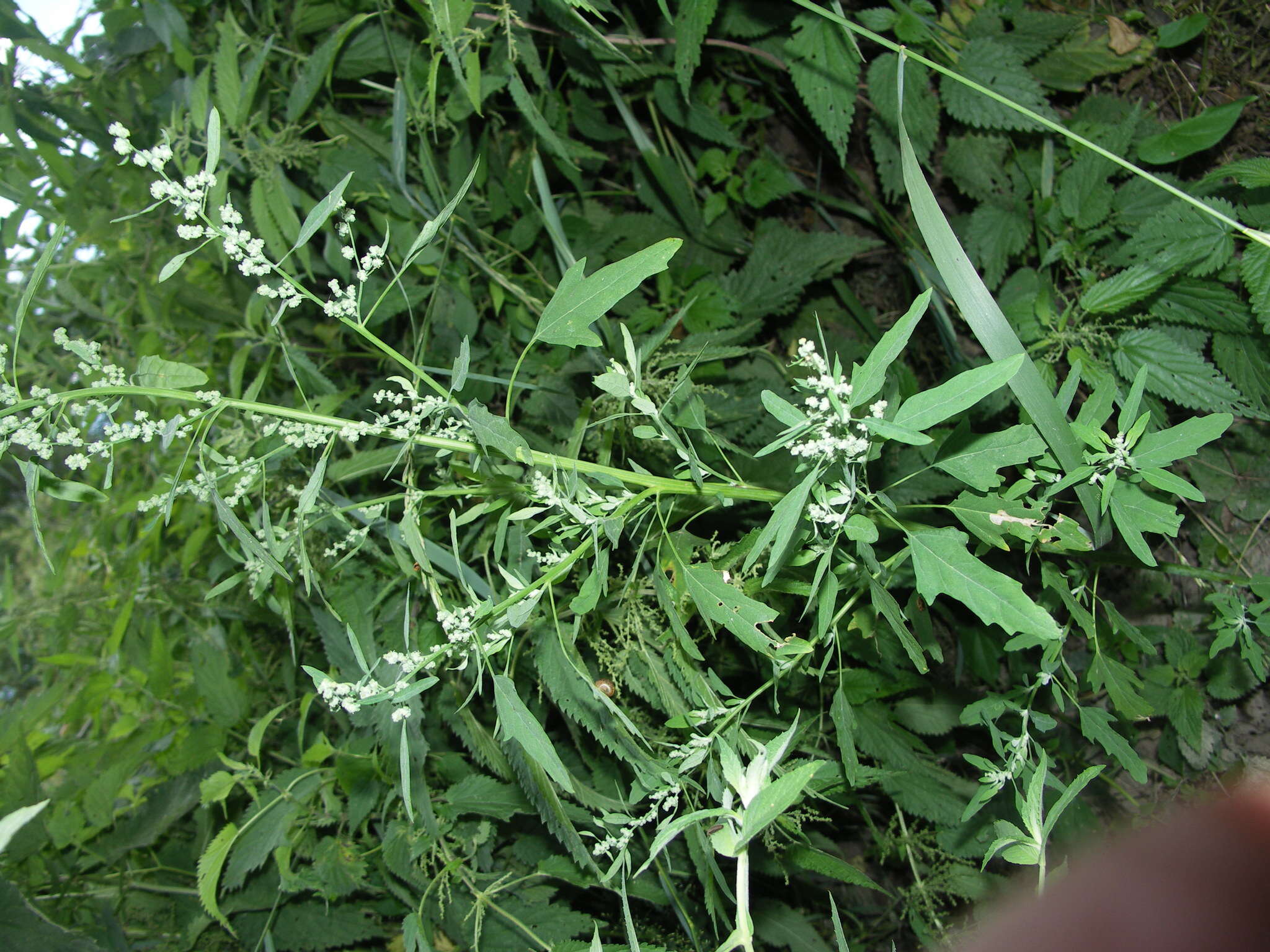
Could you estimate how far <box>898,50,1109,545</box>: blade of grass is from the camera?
2.83 ft

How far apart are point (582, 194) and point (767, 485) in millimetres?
752

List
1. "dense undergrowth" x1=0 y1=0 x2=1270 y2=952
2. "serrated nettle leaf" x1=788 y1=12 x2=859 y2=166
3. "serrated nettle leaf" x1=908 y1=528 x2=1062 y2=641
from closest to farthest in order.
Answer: "serrated nettle leaf" x1=908 y1=528 x2=1062 y2=641 → "dense undergrowth" x1=0 y1=0 x2=1270 y2=952 → "serrated nettle leaf" x1=788 y1=12 x2=859 y2=166

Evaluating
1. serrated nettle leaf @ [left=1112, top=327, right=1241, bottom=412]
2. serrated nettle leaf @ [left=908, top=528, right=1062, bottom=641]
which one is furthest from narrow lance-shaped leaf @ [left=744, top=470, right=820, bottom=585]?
serrated nettle leaf @ [left=1112, top=327, right=1241, bottom=412]

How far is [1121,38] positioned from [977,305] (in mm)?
867

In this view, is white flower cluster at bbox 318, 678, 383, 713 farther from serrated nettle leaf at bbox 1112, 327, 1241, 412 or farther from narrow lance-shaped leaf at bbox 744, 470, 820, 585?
serrated nettle leaf at bbox 1112, 327, 1241, 412

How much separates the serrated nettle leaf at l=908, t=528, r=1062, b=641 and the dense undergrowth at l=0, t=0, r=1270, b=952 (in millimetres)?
20

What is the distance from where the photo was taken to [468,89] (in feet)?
4.00

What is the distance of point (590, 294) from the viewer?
784mm

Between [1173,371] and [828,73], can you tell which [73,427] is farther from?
[1173,371]

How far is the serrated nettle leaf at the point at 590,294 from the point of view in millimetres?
756

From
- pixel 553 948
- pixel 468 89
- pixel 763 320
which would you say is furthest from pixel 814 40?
pixel 553 948

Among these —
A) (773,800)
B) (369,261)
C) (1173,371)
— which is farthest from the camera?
(1173,371)

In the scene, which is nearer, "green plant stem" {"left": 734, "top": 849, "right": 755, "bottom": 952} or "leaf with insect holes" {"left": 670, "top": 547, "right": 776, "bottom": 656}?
"green plant stem" {"left": 734, "top": 849, "right": 755, "bottom": 952}

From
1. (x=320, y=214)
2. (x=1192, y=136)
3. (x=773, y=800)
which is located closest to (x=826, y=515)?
(x=773, y=800)
